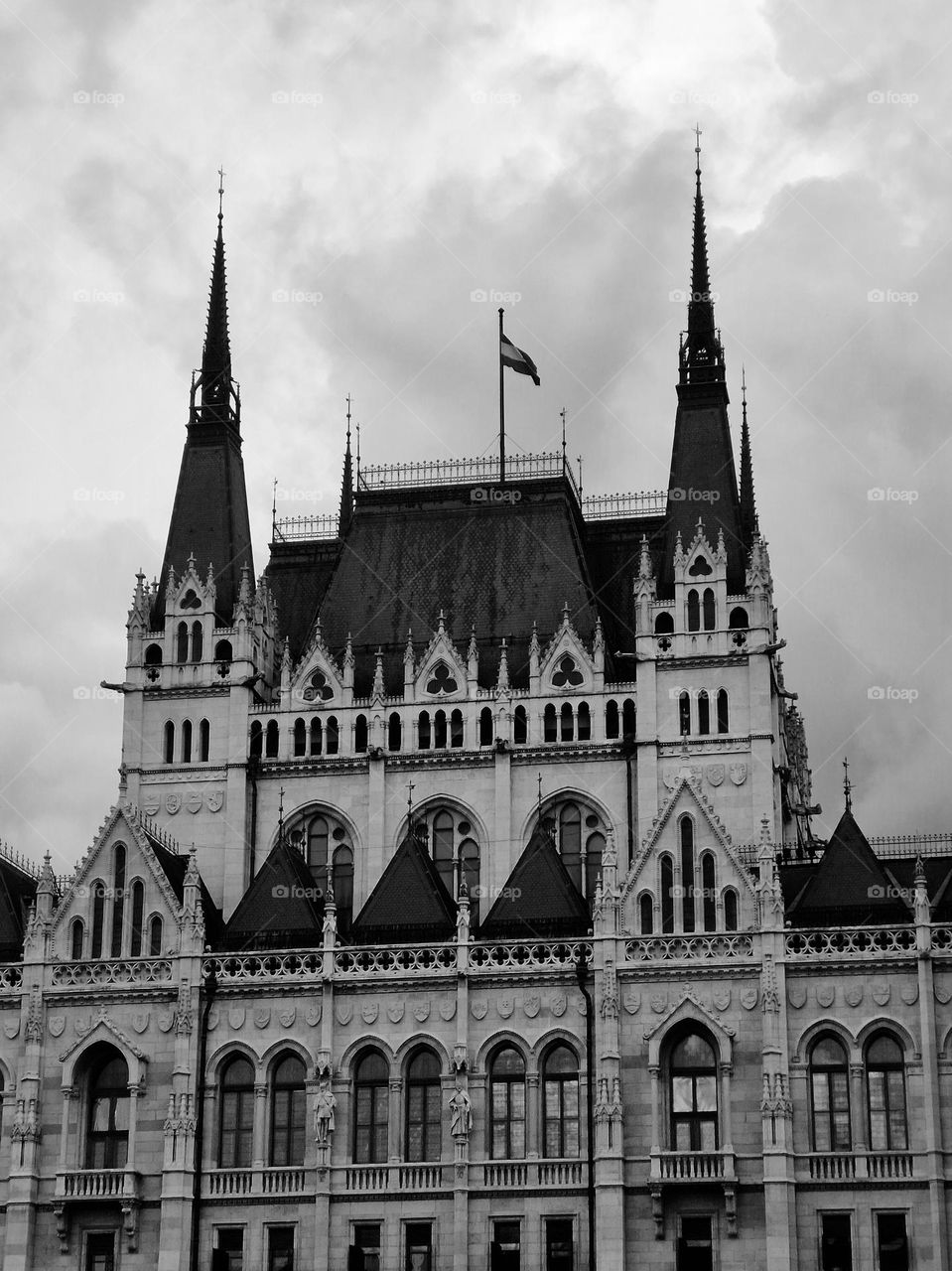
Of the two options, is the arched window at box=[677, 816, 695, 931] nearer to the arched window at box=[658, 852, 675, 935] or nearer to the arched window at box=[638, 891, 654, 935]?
the arched window at box=[658, 852, 675, 935]

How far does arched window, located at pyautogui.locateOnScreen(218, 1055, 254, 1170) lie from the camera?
7069cm

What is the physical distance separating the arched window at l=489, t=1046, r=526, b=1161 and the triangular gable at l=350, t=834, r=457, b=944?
169 inches

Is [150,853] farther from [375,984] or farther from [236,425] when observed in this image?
[236,425]

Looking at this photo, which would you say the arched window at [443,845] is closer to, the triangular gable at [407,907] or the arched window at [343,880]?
the arched window at [343,880]

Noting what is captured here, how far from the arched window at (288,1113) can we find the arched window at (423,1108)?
3.19 metres

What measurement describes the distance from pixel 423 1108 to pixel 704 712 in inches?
638

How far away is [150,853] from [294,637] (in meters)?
13.7

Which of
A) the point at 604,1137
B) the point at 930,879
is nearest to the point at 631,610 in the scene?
the point at 930,879

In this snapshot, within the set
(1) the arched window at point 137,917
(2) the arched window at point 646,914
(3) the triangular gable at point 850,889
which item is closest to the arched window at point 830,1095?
(3) the triangular gable at point 850,889

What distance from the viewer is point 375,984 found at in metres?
70.9

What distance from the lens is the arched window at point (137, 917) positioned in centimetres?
7344

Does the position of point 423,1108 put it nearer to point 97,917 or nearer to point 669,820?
point 669,820

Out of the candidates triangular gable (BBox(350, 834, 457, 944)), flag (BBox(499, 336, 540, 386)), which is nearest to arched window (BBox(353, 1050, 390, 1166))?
triangular gable (BBox(350, 834, 457, 944))

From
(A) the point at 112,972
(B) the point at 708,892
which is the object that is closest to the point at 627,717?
(B) the point at 708,892
